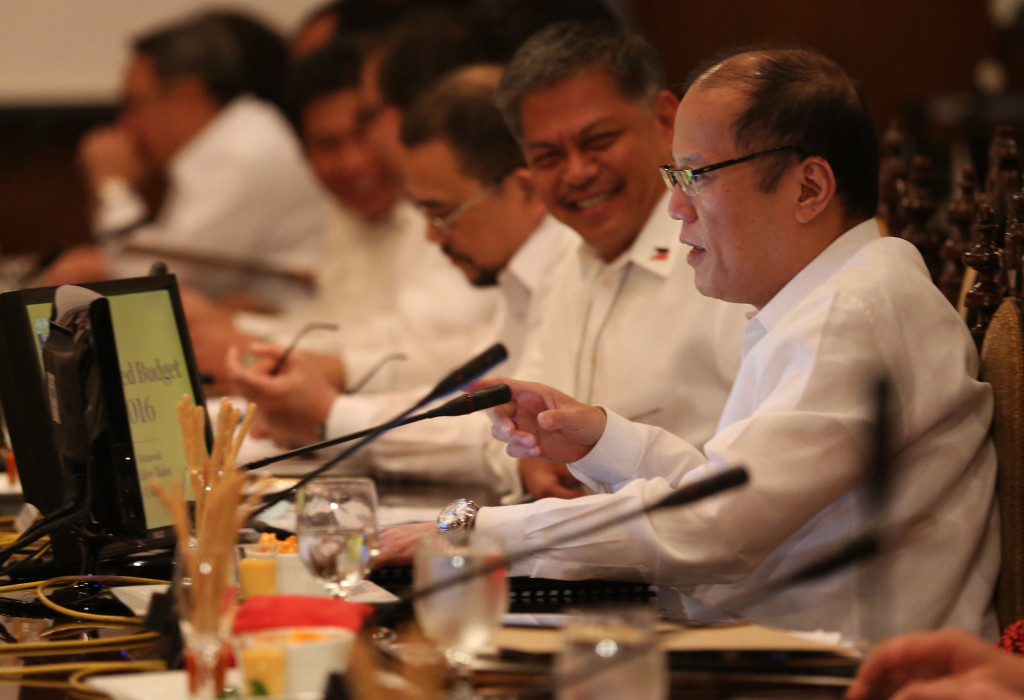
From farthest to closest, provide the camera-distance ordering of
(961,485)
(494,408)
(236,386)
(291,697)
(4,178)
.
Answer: (4,178), (236,386), (494,408), (961,485), (291,697)

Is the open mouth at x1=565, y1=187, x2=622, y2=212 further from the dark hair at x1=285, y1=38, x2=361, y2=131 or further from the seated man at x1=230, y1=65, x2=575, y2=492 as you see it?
the dark hair at x1=285, y1=38, x2=361, y2=131

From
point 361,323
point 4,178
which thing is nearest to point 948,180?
point 361,323

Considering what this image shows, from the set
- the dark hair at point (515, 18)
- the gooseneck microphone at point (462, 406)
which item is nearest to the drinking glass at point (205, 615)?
the gooseneck microphone at point (462, 406)

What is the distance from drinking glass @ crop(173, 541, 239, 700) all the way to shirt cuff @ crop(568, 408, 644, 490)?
0.63m

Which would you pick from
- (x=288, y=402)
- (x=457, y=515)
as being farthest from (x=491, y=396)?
(x=288, y=402)

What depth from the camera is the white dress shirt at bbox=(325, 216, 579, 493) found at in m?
2.34

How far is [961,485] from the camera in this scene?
144 cm

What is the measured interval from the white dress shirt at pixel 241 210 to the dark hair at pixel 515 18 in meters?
1.63

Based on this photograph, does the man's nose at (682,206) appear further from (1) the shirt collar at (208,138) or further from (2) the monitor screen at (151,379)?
(1) the shirt collar at (208,138)

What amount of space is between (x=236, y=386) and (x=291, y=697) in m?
1.56

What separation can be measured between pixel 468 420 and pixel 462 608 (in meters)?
1.39

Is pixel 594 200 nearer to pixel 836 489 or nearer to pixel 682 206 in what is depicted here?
pixel 682 206

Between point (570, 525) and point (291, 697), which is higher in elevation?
point (570, 525)

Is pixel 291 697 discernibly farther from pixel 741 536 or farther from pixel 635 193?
pixel 635 193
